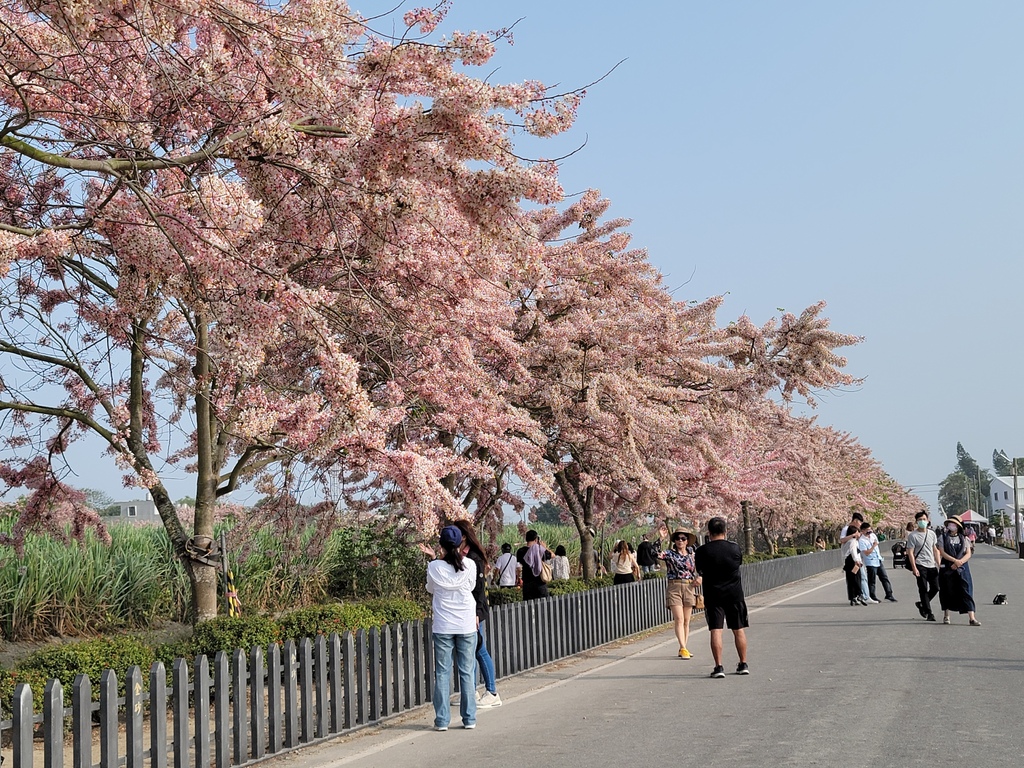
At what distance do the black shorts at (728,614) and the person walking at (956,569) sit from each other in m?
6.45

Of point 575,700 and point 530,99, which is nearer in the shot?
point 530,99

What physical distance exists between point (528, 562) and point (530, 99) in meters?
10.1

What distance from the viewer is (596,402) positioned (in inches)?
662

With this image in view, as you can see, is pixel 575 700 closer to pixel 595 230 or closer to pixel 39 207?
pixel 39 207

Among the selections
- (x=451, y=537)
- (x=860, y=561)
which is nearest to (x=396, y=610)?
(x=451, y=537)

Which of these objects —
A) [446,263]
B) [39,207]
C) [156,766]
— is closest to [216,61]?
[39,207]

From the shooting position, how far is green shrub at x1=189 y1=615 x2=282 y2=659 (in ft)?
34.5

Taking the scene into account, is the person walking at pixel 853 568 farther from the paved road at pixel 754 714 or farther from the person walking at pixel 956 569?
the paved road at pixel 754 714

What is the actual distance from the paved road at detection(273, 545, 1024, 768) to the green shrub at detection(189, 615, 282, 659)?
1.65 m

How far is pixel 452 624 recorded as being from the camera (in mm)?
9531

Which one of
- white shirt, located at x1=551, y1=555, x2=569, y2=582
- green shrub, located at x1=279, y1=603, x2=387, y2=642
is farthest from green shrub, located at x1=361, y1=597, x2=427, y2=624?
white shirt, located at x1=551, y1=555, x2=569, y2=582

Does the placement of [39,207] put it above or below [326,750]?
above

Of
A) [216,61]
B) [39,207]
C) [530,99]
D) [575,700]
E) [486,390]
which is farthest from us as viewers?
[486,390]

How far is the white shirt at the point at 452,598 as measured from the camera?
9.52 metres
